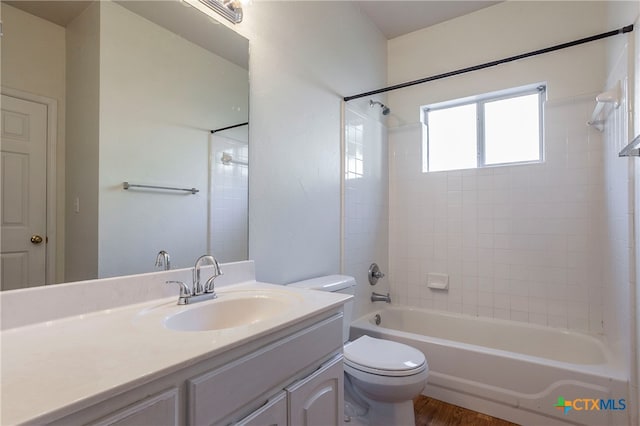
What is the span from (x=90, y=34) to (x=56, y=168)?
0.44m

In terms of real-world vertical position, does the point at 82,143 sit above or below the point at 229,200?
above

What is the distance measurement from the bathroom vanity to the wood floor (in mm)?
981

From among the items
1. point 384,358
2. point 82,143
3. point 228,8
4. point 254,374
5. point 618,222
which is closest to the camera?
point 254,374

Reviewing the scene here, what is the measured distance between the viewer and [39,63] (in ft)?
2.99

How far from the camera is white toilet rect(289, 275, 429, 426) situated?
148 centimetres

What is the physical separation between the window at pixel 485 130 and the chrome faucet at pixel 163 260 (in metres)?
2.17

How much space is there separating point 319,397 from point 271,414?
235mm

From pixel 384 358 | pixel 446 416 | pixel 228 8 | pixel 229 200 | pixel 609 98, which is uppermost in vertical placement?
pixel 228 8

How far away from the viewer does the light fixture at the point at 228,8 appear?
4.48 ft

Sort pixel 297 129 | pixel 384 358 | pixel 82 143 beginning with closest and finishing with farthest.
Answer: pixel 82 143 → pixel 384 358 → pixel 297 129

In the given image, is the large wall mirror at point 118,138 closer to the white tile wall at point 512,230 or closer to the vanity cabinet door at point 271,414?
the vanity cabinet door at point 271,414

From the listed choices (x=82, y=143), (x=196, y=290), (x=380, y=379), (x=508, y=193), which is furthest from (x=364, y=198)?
(x=82, y=143)

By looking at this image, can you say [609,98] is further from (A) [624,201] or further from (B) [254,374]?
(B) [254,374]

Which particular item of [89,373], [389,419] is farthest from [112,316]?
[389,419]
